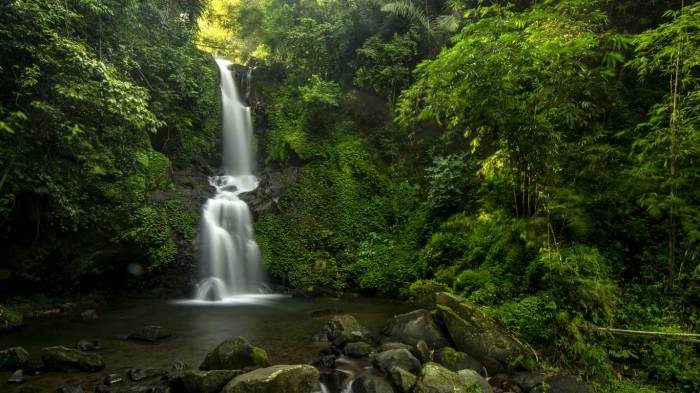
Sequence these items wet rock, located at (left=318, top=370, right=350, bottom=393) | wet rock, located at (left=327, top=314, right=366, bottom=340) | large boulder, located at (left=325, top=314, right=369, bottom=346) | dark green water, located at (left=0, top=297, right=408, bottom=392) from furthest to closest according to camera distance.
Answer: wet rock, located at (left=327, top=314, right=366, bottom=340)
large boulder, located at (left=325, top=314, right=369, bottom=346)
dark green water, located at (left=0, top=297, right=408, bottom=392)
wet rock, located at (left=318, top=370, right=350, bottom=393)

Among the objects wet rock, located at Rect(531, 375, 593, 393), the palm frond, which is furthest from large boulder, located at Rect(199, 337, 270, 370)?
the palm frond

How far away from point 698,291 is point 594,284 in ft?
6.13

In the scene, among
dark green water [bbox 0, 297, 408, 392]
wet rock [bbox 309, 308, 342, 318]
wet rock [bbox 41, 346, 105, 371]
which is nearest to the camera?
wet rock [bbox 41, 346, 105, 371]

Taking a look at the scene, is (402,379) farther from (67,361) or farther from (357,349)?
(67,361)

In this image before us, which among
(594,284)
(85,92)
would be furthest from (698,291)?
(85,92)

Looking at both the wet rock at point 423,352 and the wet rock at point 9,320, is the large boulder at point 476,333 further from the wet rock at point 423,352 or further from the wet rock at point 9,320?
the wet rock at point 9,320

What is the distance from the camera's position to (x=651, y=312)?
21.1 feet

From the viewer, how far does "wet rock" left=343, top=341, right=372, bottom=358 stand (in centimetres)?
718

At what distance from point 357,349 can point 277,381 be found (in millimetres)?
2230

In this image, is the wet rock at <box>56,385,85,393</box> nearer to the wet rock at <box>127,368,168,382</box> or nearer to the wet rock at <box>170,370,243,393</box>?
the wet rock at <box>127,368,168,382</box>

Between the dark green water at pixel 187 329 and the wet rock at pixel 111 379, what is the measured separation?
15cm

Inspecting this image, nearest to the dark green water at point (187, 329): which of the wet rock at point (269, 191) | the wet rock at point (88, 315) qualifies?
the wet rock at point (88, 315)

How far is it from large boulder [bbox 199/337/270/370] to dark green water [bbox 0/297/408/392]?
0.50m

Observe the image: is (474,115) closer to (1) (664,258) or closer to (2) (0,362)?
(1) (664,258)
